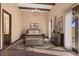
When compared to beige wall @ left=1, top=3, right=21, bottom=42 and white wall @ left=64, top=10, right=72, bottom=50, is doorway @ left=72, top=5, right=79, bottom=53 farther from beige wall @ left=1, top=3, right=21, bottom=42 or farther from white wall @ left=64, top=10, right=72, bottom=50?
beige wall @ left=1, top=3, right=21, bottom=42

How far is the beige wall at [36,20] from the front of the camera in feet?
49.9

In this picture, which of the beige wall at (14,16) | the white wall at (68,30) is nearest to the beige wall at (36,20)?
the beige wall at (14,16)

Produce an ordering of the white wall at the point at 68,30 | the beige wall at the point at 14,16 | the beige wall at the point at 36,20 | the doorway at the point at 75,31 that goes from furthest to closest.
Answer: the beige wall at the point at 36,20
the beige wall at the point at 14,16
the white wall at the point at 68,30
the doorway at the point at 75,31

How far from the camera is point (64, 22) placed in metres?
7.55

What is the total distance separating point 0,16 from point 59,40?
11.6ft

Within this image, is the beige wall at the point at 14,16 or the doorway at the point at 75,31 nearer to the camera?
the doorway at the point at 75,31

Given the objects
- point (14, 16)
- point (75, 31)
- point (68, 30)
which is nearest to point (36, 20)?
point (14, 16)

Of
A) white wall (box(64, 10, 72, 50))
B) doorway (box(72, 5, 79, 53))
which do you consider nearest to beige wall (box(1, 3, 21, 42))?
white wall (box(64, 10, 72, 50))

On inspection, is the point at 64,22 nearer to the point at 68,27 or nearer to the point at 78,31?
the point at 68,27

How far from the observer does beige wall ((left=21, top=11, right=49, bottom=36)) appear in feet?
49.9

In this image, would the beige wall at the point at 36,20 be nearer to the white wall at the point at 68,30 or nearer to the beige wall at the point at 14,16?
the beige wall at the point at 14,16

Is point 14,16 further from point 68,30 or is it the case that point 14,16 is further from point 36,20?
point 36,20

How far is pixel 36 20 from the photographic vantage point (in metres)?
15.3

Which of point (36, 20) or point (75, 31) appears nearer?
point (75, 31)
